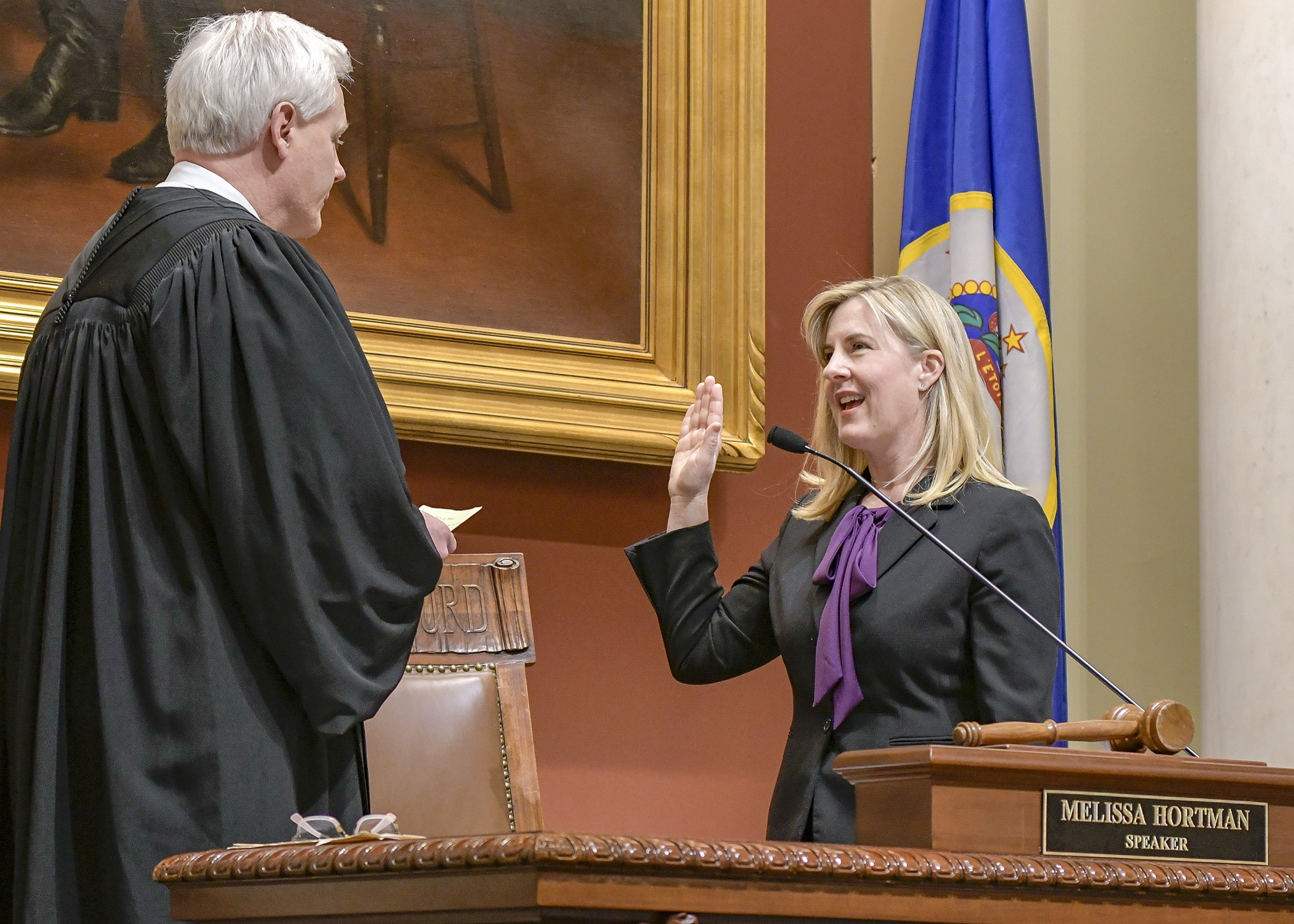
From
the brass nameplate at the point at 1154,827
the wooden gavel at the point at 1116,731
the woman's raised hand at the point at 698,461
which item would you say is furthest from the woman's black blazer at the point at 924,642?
the brass nameplate at the point at 1154,827

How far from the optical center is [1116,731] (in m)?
1.72

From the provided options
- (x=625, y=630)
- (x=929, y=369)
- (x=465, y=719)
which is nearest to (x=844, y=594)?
(x=929, y=369)

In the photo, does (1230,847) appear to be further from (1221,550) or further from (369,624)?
(1221,550)

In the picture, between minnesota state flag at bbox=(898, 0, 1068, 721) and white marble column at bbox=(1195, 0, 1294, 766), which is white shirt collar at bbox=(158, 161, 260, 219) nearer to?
minnesota state flag at bbox=(898, 0, 1068, 721)

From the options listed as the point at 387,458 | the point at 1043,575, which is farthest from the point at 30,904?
the point at 1043,575

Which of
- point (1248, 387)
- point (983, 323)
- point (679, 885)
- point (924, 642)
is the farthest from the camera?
point (983, 323)

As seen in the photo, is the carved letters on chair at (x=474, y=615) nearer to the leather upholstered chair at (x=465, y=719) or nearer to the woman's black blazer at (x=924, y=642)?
the leather upholstered chair at (x=465, y=719)

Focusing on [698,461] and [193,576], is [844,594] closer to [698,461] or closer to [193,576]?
[698,461]

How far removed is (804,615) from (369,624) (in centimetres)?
94

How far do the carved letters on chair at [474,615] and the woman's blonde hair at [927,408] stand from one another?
0.64 metres

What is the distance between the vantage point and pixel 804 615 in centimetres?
274

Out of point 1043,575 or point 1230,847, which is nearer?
point 1230,847

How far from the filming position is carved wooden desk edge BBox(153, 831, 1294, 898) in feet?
4.13

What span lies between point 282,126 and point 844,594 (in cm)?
119
